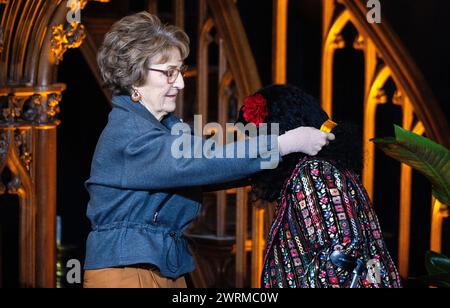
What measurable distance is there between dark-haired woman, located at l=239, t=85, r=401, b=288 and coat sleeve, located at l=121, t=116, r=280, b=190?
0.42 feet

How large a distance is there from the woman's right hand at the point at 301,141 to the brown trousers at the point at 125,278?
0.53m

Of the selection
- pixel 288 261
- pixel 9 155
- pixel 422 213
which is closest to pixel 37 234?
pixel 9 155

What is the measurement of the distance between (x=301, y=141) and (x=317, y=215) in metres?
0.20

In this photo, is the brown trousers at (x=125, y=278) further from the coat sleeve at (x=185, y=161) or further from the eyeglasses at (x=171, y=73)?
the eyeglasses at (x=171, y=73)

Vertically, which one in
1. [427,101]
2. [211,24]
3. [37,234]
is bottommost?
[37,234]

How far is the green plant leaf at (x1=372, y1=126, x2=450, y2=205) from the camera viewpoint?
2.80 meters

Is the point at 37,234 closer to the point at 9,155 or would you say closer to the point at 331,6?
the point at 9,155

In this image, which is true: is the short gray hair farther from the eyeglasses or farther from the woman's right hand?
the woman's right hand

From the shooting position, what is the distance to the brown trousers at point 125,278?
8.46 ft

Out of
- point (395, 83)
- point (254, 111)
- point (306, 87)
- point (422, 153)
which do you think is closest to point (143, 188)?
point (254, 111)

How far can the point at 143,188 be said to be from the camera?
2.49m

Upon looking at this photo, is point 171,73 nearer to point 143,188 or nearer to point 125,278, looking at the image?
point 143,188

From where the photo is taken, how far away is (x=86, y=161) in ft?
21.9

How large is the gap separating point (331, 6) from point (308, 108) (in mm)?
1478
